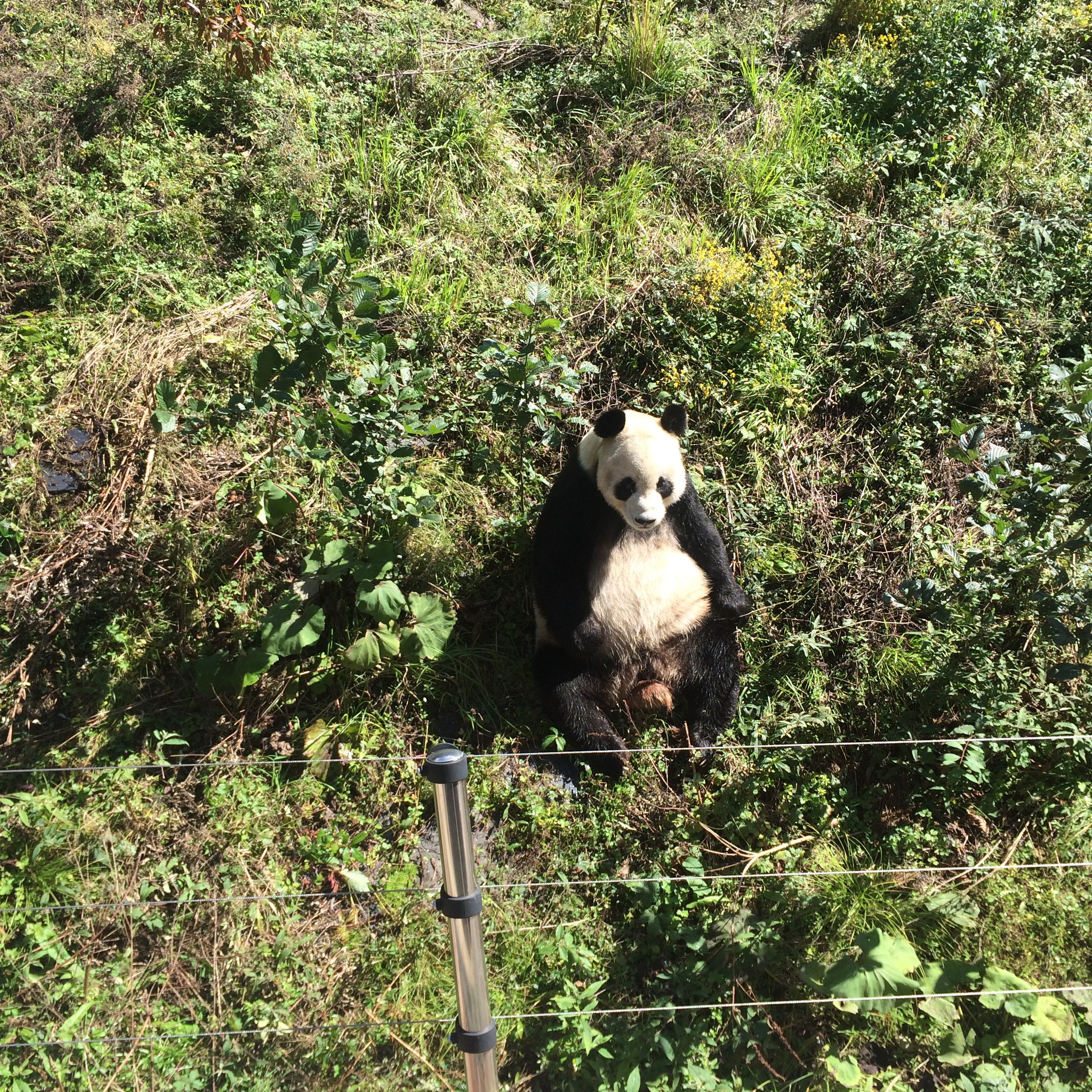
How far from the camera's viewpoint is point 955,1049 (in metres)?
2.93

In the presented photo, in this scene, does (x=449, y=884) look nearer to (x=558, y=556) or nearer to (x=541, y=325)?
(x=558, y=556)

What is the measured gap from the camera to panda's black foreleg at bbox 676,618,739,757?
4152 mm

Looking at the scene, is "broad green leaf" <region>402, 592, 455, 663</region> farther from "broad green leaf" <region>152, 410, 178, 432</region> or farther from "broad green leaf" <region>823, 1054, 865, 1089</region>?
"broad green leaf" <region>823, 1054, 865, 1089</region>

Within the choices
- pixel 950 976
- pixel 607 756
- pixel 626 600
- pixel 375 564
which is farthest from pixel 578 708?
pixel 950 976

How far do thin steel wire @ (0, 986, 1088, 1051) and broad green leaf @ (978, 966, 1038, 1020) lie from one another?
1 cm

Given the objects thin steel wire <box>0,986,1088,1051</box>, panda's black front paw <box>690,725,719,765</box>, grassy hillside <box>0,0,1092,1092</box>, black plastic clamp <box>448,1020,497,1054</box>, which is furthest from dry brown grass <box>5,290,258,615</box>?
black plastic clamp <box>448,1020,497,1054</box>

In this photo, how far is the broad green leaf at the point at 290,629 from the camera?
3775 mm

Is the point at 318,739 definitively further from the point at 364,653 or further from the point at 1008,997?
the point at 1008,997

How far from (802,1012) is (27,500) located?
13.9 ft

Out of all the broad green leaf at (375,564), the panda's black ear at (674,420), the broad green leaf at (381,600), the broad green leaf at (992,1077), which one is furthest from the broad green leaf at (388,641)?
the broad green leaf at (992,1077)

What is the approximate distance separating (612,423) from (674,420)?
0.36 m

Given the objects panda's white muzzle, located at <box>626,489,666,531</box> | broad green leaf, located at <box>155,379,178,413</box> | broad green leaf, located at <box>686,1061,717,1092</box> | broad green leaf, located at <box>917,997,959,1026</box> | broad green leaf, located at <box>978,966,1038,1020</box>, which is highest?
broad green leaf, located at <box>155,379,178,413</box>

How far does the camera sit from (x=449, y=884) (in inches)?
85.1

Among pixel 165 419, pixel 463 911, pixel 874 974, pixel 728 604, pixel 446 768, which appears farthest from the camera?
pixel 728 604
